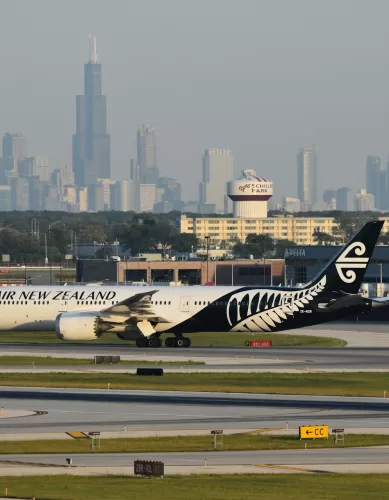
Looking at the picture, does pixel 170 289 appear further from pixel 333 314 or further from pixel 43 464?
pixel 43 464

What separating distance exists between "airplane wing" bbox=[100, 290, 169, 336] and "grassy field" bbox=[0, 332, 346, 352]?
15.4 ft

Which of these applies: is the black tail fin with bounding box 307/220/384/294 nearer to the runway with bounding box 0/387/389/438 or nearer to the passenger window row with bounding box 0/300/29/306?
the passenger window row with bounding box 0/300/29/306

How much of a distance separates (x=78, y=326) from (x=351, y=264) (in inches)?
834

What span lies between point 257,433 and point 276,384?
19.5m

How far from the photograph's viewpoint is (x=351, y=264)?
338 feet

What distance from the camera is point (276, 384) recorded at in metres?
75.4

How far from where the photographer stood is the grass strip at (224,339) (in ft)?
360

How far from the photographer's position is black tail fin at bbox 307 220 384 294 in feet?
338

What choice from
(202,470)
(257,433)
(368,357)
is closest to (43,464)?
(202,470)

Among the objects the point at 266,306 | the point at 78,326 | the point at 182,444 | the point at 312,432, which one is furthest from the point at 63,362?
the point at 312,432

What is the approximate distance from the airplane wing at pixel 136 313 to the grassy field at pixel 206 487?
5681cm

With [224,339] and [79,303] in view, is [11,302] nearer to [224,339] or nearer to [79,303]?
[79,303]

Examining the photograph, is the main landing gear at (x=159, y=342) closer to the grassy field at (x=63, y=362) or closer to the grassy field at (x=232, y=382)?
the grassy field at (x=63, y=362)

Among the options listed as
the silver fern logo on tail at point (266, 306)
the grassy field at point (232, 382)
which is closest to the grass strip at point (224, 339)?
the silver fern logo on tail at point (266, 306)
